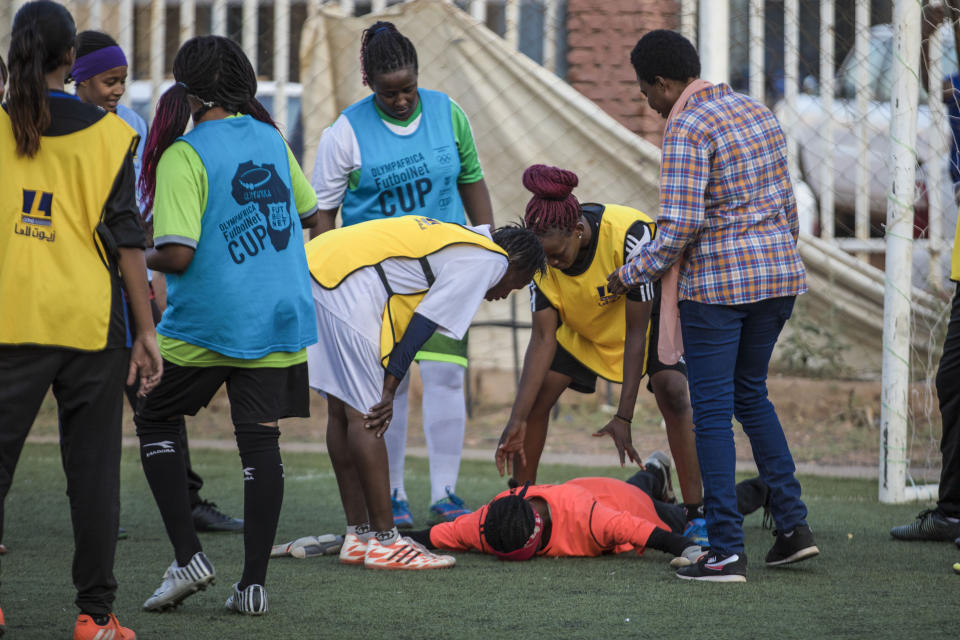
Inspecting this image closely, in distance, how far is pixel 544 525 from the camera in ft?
14.2

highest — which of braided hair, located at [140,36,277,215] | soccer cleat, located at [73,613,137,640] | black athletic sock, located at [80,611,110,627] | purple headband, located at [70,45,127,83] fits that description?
purple headband, located at [70,45,127,83]

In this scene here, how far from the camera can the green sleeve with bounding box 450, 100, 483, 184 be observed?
5121 millimetres

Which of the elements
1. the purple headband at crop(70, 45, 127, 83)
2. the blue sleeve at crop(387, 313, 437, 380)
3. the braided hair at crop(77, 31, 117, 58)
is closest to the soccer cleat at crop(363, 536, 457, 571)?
the blue sleeve at crop(387, 313, 437, 380)

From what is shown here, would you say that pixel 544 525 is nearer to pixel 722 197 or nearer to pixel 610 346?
pixel 610 346

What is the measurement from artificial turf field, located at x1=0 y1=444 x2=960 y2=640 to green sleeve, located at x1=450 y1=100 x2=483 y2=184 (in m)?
1.66

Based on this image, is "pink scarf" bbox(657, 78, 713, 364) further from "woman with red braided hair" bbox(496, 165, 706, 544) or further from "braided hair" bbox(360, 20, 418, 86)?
"braided hair" bbox(360, 20, 418, 86)

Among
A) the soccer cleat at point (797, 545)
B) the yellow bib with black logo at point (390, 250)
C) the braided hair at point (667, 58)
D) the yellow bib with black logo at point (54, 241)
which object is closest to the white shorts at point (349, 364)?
the yellow bib with black logo at point (390, 250)

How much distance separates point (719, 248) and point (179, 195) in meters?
1.71

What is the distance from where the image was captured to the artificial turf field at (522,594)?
3209mm

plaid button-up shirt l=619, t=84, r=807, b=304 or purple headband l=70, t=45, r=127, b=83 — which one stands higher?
purple headband l=70, t=45, r=127, b=83

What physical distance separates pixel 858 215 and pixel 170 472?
20.8 feet

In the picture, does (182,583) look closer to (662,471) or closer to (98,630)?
(98,630)

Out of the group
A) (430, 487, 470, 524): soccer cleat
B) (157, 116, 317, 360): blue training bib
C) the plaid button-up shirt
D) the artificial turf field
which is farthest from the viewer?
(430, 487, 470, 524): soccer cleat

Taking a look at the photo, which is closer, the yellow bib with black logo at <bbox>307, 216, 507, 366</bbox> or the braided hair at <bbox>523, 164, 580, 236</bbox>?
the yellow bib with black logo at <bbox>307, 216, 507, 366</bbox>
